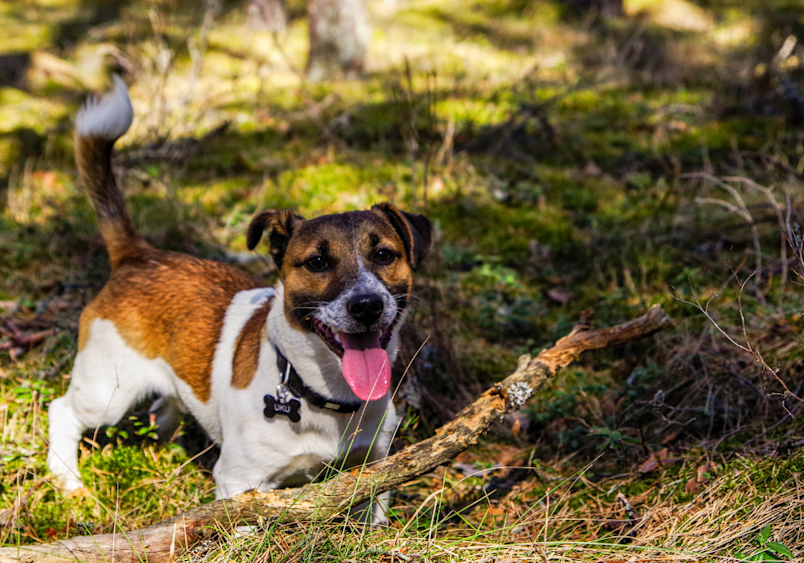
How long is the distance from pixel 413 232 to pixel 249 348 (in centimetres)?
107

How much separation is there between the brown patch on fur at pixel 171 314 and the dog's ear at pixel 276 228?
57cm

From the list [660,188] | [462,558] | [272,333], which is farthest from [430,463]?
[660,188]

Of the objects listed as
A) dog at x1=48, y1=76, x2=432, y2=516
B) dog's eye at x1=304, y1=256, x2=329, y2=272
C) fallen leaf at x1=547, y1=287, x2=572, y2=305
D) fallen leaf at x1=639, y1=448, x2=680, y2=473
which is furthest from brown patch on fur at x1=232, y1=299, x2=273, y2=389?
fallen leaf at x1=547, y1=287, x2=572, y2=305

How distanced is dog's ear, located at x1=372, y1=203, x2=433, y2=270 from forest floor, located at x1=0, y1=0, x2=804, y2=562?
0.96 m

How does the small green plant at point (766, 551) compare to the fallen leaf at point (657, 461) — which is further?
the fallen leaf at point (657, 461)

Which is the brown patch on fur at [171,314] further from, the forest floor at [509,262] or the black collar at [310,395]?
the black collar at [310,395]

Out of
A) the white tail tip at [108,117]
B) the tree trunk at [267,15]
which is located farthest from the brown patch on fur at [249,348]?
the tree trunk at [267,15]

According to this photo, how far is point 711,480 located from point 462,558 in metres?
1.34

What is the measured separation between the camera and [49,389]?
157 inches

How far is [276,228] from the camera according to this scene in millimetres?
3369

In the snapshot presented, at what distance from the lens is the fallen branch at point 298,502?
237cm

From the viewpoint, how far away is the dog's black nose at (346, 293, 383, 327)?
278 cm

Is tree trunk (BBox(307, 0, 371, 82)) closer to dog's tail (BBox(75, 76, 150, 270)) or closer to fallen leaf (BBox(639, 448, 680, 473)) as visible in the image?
dog's tail (BBox(75, 76, 150, 270))

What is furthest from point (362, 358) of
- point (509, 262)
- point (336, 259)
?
point (509, 262)
